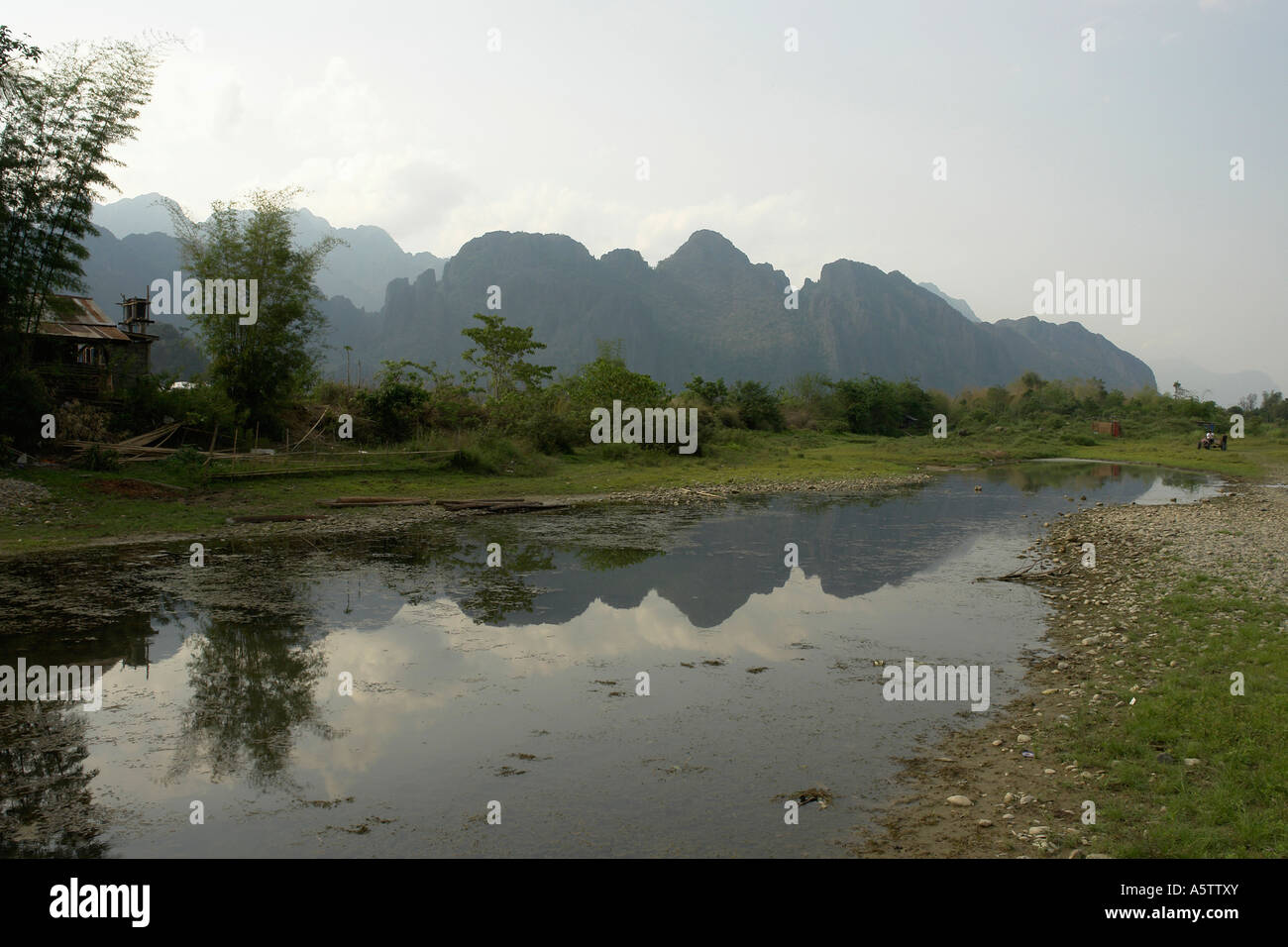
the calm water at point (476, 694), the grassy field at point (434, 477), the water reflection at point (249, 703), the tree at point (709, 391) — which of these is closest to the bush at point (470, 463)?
the grassy field at point (434, 477)

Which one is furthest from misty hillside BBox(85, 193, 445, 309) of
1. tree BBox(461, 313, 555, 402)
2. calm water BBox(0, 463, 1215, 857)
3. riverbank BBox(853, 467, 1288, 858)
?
riverbank BBox(853, 467, 1288, 858)

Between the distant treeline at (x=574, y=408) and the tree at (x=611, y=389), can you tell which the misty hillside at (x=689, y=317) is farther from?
the tree at (x=611, y=389)

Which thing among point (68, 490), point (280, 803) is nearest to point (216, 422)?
point (68, 490)

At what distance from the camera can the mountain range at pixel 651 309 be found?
380 feet

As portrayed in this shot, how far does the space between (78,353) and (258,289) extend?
8090 millimetres

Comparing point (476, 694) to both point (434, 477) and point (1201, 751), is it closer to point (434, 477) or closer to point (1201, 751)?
point (1201, 751)

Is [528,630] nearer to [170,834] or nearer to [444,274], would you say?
[170,834]

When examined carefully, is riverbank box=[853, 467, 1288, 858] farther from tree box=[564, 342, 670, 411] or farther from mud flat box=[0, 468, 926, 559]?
tree box=[564, 342, 670, 411]

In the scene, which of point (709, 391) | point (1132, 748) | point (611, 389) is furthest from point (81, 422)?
point (709, 391)

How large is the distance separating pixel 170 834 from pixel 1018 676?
885 centimetres

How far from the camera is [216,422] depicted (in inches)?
1037

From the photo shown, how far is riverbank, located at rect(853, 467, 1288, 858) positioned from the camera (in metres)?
5.58

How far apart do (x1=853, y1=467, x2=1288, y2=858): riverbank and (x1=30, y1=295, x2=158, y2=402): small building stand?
1039 inches

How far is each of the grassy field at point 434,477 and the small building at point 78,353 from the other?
16.0 feet
